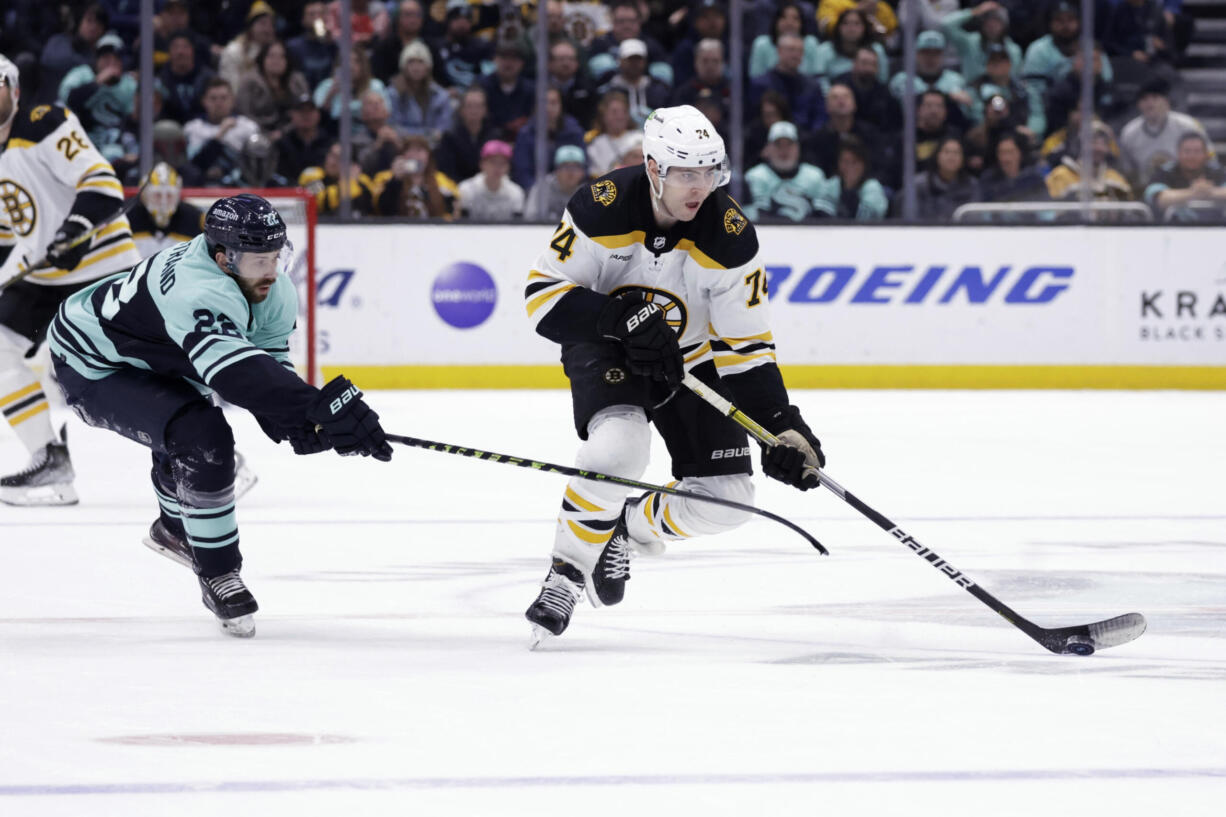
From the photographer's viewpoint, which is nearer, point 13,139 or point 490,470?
point 13,139

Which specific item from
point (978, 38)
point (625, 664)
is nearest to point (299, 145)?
point (978, 38)

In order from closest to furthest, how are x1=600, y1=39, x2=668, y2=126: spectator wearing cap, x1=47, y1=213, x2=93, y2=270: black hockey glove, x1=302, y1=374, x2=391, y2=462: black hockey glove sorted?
x1=302, y1=374, x2=391, y2=462: black hockey glove → x1=47, y1=213, x2=93, y2=270: black hockey glove → x1=600, y1=39, x2=668, y2=126: spectator wearing cap

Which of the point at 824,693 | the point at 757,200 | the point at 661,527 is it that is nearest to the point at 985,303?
the point at 757,200

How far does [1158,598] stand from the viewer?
3.88m

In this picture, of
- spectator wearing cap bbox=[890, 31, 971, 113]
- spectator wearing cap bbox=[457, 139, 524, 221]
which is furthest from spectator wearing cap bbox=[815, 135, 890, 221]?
spectator wearing cap bbox=[457, 139, 524, 221]

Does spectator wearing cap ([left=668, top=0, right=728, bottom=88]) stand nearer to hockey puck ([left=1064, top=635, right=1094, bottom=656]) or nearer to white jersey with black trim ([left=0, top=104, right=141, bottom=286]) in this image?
white jersey with black trim ([left=0, top=104, right=141, bottom=286])

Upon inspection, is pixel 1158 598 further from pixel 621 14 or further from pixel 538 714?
pixel 621 14

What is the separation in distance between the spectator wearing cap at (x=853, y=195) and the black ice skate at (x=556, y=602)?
6.04 m

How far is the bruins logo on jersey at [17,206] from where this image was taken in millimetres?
5641

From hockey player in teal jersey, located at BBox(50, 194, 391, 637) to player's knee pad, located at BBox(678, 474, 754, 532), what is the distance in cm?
71

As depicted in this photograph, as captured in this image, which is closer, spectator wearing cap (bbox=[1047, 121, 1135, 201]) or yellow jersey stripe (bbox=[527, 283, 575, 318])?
yellow jersey stripe (bbox=[527, 283, 575, 318])

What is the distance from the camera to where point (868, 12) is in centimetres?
952

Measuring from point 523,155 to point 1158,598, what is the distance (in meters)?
5.85

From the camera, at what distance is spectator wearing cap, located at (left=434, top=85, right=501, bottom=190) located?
30.4 feet
